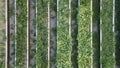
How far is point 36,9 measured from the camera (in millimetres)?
3125

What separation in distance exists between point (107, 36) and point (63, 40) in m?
0.45

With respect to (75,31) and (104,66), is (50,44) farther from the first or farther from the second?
(104,66)

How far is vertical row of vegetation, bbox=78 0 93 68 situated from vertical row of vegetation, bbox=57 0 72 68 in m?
0.11

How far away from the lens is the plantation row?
3.09 m

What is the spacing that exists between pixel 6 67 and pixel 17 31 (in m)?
0.36

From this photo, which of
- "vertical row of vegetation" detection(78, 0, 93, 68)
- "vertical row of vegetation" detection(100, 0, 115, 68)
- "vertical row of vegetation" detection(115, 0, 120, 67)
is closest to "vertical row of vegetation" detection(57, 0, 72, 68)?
"vertical row of vegetation" detection(78, 0, 93, 68)

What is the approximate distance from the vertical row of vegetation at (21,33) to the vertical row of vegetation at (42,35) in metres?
0.13

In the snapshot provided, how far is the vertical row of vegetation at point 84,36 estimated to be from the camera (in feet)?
10.3

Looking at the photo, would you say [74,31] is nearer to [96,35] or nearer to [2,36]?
[96,35]

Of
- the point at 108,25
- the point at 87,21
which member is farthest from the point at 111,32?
the point at 87,21

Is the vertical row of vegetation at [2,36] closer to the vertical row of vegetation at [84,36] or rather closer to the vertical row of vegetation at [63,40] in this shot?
the vertical row of vegetation at [63,40]

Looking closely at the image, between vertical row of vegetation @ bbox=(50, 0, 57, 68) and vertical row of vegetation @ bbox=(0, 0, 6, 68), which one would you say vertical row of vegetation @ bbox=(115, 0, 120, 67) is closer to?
vertical row of vegetation @ bbox=(50, 0, 57, 68)

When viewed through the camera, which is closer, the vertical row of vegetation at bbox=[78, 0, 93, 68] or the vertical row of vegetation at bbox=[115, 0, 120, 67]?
the vertical row of vegetation at bbox=[78, 0, 93, 68]

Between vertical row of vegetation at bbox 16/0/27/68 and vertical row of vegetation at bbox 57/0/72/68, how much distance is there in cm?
33
